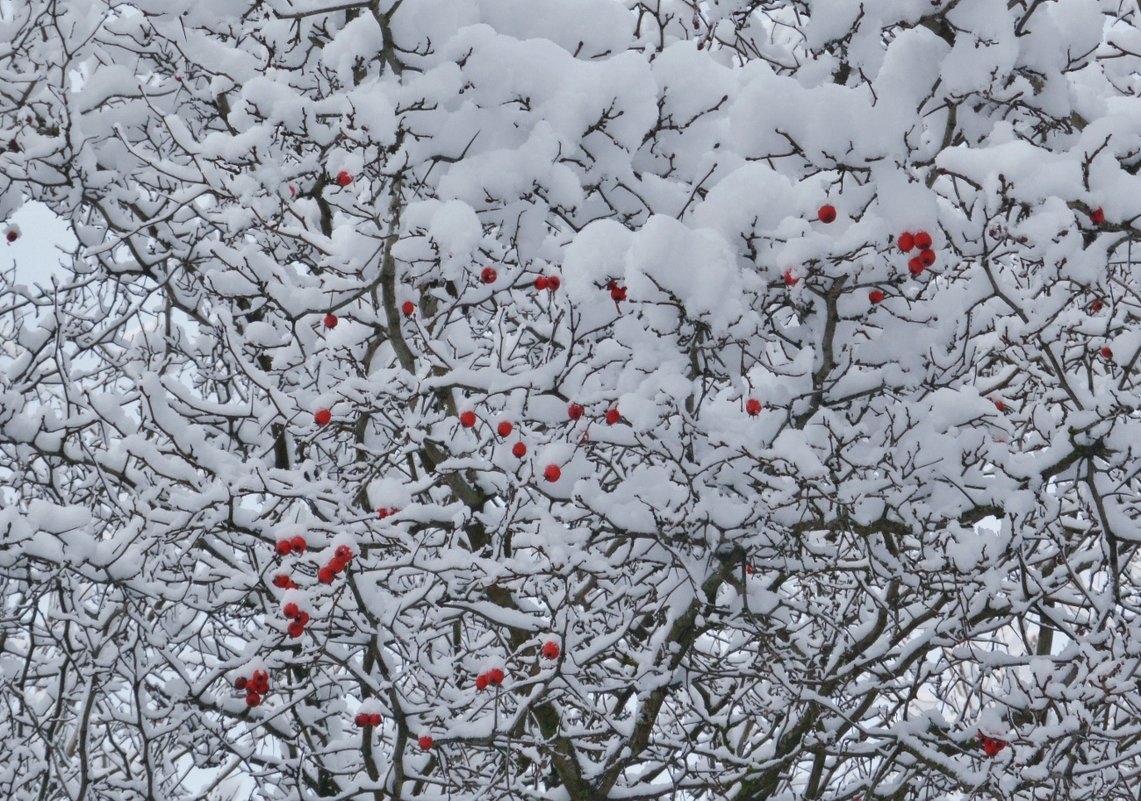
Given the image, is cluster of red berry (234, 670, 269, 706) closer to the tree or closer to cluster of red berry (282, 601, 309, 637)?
the tree

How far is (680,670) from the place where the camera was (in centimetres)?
454

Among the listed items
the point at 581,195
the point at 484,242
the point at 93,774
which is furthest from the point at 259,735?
the point at 581,195

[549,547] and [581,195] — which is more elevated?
[581,195]

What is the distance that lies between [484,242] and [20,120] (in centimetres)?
304

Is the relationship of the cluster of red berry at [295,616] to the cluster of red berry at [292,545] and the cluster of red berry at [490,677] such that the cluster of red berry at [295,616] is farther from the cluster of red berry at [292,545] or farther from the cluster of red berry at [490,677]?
the cluster of red berry at [490,677]

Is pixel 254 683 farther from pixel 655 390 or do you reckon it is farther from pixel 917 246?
pixel 917 246

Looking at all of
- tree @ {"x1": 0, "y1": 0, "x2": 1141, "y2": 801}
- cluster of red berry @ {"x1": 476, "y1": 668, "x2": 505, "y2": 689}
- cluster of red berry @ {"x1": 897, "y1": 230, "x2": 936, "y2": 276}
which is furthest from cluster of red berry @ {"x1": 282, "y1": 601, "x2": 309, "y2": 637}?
cluster of red berry @ {"x1": 897, "y1": 230, "x2": 936, "y2": 276}

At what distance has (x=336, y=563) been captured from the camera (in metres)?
3.60

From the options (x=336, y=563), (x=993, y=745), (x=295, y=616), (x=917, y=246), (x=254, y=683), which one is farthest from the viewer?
(x=993, y=745)

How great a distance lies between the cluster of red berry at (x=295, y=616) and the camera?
3707 millimetres

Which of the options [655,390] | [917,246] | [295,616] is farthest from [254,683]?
[917,246]

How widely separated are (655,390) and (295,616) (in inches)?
51.8

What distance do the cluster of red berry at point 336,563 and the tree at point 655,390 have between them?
0.12ft

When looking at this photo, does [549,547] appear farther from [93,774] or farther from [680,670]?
[93,774]
